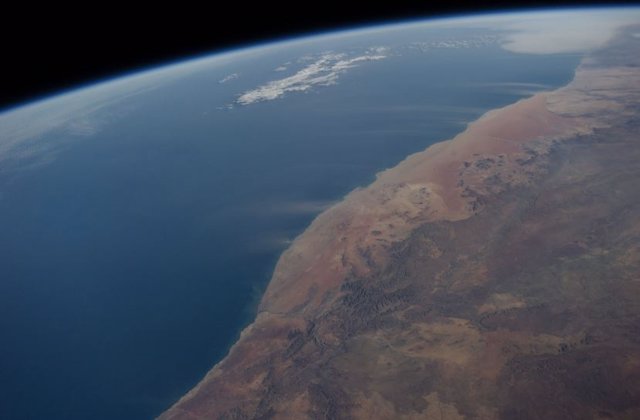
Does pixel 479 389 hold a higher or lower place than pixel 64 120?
lower

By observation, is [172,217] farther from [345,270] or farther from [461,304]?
[461,304]

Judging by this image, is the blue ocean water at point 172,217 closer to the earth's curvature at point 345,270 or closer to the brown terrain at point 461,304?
the earth's curvature at point 345,270

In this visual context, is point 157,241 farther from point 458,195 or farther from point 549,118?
point 549,118

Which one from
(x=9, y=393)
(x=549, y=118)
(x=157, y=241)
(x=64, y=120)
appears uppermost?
(x=64, y=120)

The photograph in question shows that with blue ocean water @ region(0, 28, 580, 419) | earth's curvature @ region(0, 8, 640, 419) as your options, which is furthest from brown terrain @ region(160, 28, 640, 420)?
blue ocean water @ region(0, 28, 580, 419)

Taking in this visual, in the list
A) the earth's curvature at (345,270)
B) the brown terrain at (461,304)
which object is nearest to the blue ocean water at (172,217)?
the earth's curvature at (345,270)

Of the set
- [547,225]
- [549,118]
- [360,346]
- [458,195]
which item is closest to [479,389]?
[360,346]

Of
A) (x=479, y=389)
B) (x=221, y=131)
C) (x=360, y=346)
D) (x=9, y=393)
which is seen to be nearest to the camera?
(x=479, y=389)
